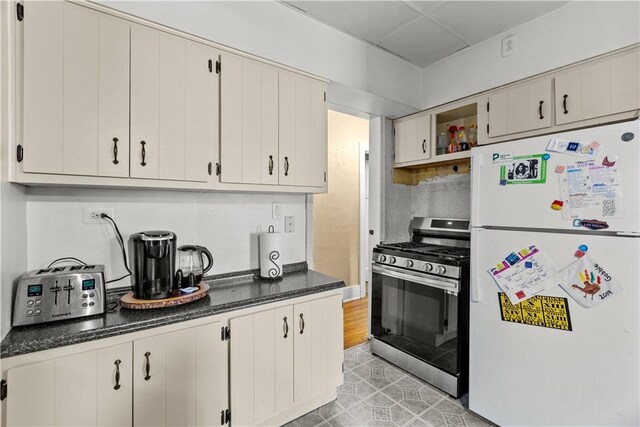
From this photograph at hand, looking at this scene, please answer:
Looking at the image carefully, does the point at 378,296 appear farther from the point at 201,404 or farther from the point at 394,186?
the point at 201,404

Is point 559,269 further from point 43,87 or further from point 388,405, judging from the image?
point 43,87

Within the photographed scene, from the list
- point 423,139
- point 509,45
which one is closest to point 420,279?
point 423,139

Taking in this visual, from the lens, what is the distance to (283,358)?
180cm

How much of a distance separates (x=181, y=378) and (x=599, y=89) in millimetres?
2857

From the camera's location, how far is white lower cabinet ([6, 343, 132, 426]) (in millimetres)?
1151

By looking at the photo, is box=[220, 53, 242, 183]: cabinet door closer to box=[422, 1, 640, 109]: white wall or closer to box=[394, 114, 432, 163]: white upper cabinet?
box=[394, 114, 432, 163]: white upper cabinet

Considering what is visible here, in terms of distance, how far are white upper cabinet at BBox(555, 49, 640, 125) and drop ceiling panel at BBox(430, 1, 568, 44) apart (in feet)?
1.60

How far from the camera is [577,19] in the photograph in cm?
196

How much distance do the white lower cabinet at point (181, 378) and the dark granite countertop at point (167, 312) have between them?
0.29 ft

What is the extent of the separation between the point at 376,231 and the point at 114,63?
238 centimetres

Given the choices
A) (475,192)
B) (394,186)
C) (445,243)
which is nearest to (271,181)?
(475,192)

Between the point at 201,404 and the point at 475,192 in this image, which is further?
the point at 475,192

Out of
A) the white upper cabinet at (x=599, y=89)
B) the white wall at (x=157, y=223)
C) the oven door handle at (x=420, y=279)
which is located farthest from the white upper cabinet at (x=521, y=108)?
the white wall at (x=157, y=223)

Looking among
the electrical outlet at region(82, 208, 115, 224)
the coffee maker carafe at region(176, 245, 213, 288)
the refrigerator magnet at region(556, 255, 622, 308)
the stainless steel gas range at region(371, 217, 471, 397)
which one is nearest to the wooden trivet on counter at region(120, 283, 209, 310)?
the coffee maker carafe at region(176, 245, 213, 288)
